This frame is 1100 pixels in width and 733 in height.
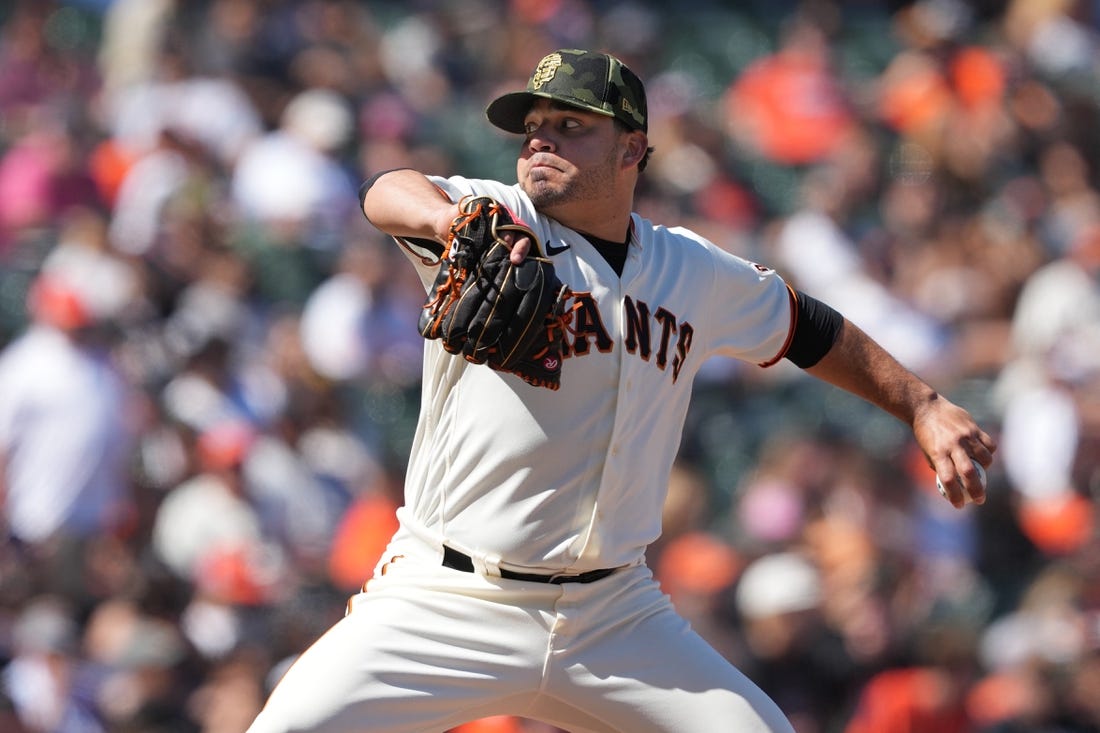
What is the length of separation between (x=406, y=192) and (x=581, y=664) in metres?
1.10

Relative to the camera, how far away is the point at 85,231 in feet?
28.0

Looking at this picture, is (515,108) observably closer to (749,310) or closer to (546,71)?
(546,71)

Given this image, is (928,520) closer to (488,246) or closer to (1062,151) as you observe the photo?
(1062,151)

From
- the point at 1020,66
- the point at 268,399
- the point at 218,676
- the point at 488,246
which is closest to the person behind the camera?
the point at 488,246

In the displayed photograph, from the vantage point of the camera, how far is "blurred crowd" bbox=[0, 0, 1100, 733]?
6.97 m

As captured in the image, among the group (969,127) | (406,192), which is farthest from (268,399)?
(406,192)

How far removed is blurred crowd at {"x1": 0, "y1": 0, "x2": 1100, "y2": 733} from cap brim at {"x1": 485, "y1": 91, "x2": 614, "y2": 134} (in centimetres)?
295

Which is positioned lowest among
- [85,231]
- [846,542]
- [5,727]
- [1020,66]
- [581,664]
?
[5,727]

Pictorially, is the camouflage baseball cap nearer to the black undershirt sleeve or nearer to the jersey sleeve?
the jersey sleeve

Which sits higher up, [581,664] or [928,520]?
[928,520]

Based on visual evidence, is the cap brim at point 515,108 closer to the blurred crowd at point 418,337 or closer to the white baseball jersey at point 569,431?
the white baseball jersey at point 569,431

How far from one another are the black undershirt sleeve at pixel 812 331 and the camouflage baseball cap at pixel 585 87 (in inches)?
25.7

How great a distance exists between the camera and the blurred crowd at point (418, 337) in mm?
6969

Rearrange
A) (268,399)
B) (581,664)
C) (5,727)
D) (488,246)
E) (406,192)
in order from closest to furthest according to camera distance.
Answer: (488,246), (406,192), (581,664), (5,727), (268,399)
